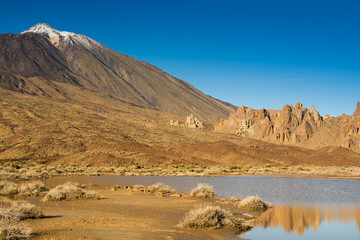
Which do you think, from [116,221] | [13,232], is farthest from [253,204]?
[13,232]

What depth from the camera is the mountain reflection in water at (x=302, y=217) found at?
1402 centimetres

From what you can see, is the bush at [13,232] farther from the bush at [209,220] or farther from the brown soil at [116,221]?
the bush at [209,220]

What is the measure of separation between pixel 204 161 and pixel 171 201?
48273mm

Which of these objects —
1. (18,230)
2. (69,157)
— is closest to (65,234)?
(18,230)

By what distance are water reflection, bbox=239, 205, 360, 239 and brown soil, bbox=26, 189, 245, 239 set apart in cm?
189

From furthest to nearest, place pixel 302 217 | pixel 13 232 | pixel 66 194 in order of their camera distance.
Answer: pixel 66 194
pixel 302 217
pixel 13 232

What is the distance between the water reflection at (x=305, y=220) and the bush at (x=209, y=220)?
976 mm

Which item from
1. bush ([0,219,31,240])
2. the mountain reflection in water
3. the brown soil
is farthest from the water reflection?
bush ([0,219,31,240])

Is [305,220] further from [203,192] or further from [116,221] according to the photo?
[203,192]

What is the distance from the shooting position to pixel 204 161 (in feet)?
226

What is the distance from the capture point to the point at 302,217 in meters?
15.8

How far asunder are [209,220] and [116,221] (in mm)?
3939

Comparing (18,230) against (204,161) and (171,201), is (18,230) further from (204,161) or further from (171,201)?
(204,161)

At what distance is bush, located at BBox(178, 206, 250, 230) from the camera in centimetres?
1320
